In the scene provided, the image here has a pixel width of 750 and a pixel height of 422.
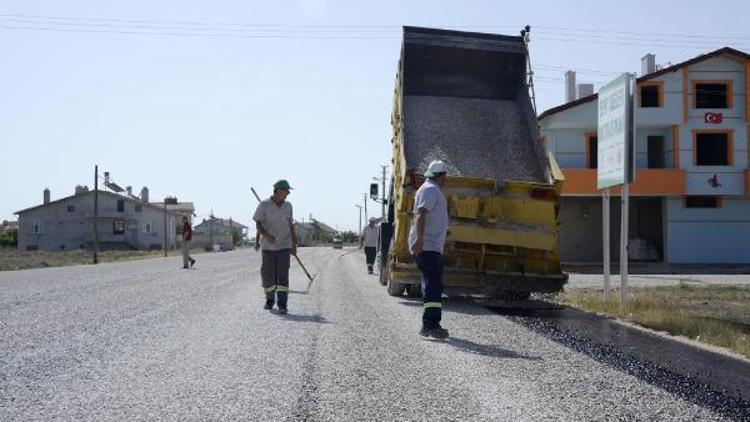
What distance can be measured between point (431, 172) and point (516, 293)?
16.1ft

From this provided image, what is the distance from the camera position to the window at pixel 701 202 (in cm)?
3053

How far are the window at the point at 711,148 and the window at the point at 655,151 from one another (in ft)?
4.65

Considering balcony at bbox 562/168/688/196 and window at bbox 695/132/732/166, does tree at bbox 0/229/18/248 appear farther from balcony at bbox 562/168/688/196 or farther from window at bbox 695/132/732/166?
window at bbox 695/132/732/166

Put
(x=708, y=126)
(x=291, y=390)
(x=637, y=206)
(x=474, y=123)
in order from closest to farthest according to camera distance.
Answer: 1. (x=291, y=390)
2. (x=474, y=123)
3. (x=708, y=126)
4. (x=637, y=206)

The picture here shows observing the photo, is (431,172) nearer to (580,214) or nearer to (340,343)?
Answer: (340,343)

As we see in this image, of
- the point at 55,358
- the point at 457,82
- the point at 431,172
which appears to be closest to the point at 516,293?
the point at 457,82

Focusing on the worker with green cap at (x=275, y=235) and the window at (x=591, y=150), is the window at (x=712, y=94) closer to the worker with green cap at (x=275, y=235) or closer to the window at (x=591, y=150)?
the window at (x=591, y=150)

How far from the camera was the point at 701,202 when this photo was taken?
30.6m

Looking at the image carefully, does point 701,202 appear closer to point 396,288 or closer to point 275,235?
point 396,288

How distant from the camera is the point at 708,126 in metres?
30.2

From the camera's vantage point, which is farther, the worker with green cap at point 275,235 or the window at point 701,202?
the window at point 701,202

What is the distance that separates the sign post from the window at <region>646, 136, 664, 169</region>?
807 inches

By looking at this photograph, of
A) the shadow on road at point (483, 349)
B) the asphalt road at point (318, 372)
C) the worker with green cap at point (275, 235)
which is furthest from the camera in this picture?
the worker with green cap at point (275, 235)

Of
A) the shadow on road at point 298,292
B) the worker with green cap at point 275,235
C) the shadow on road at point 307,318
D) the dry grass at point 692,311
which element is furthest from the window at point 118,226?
the shadow on road at point 307,318
